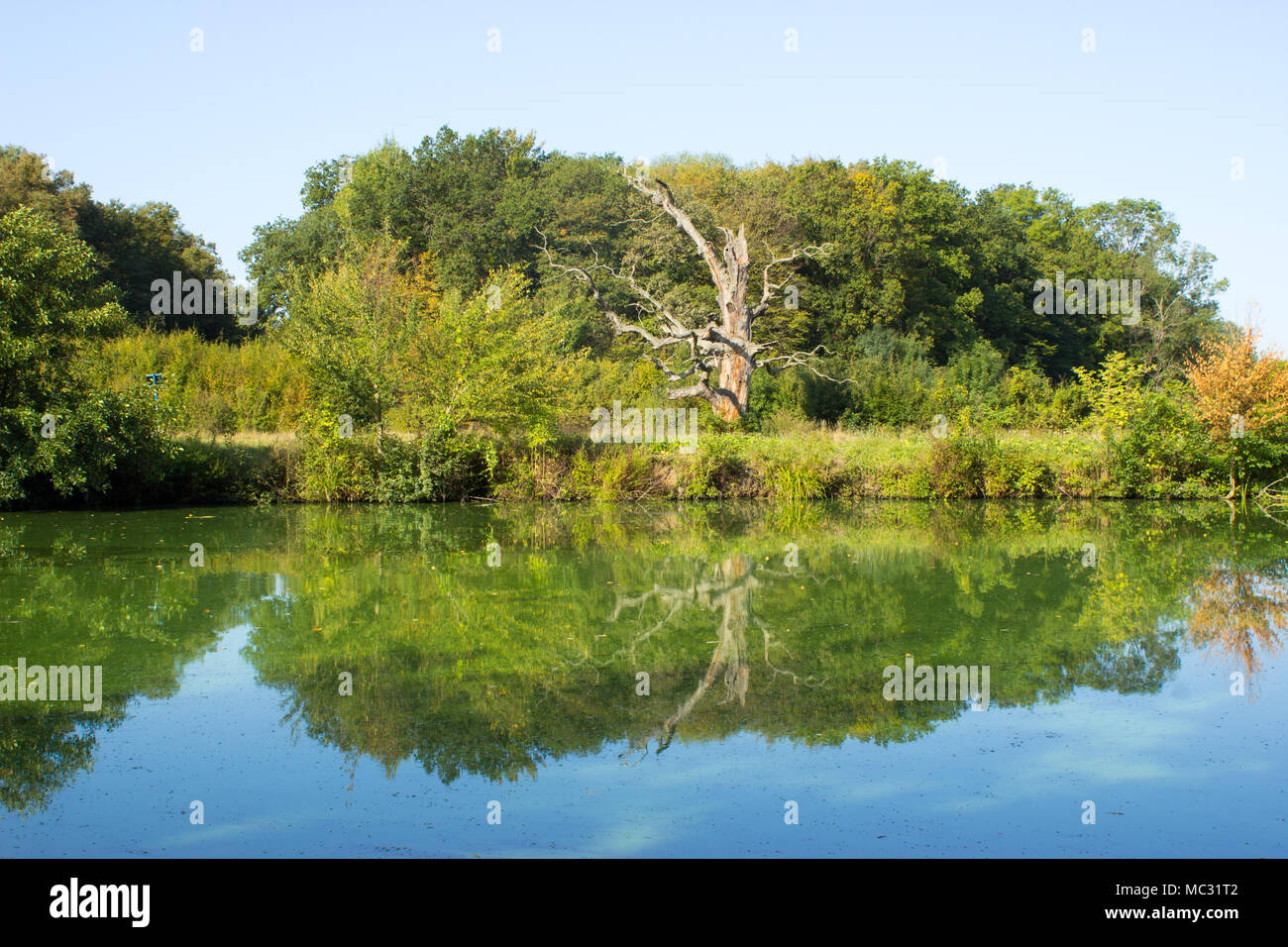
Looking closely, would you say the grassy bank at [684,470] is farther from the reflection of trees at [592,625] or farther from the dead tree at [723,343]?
the dead tree at [723,343]

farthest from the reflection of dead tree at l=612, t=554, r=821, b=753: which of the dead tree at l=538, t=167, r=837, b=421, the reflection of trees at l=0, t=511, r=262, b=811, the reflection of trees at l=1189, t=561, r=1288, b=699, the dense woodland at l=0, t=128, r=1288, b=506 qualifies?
the dead tree at l=538, t=167, r=837, b=421

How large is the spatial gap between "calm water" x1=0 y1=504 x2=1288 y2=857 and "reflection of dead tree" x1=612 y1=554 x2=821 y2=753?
4 centimetres

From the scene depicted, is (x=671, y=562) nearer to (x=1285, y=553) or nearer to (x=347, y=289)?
(x=1285, y=553)

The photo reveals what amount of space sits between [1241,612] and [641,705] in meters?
6.32

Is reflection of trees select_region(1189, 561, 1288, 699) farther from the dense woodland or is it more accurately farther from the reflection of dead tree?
the dense woodland

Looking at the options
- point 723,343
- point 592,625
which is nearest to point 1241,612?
point 592,625

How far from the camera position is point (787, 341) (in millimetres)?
35094

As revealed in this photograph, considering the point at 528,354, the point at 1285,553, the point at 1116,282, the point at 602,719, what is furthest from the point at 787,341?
the point at 602,719

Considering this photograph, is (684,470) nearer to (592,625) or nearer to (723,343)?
(723,343)

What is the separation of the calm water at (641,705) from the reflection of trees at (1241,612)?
0.16ft

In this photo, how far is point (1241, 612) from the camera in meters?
9.59
